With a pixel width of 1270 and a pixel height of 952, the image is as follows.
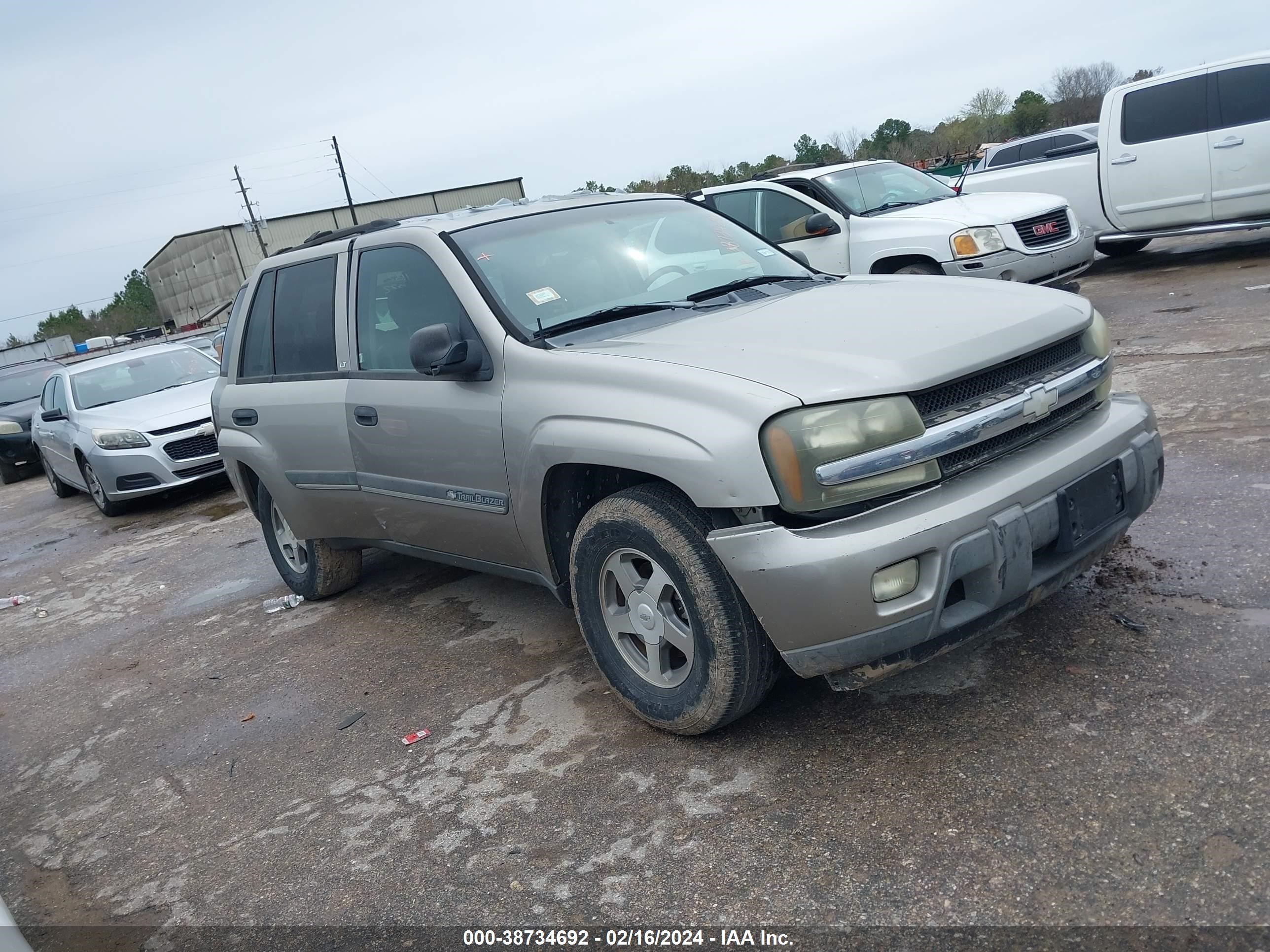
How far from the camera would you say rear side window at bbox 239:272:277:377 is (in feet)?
17.0

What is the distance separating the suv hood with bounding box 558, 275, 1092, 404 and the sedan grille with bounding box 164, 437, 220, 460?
7377 millimetres

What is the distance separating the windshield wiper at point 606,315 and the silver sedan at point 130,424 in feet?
21.5

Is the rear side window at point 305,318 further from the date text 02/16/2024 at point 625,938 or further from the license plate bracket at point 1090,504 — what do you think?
the license plate bracket at point 1090,504

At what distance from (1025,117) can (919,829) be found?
50.6m

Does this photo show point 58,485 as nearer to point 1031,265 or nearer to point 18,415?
point 18,415

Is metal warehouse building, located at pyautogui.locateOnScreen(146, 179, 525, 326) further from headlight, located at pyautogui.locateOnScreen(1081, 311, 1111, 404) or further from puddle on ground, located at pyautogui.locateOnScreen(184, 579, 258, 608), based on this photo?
headlight, located at pyautogui.locateOnScreen(1081, 311, 1111, 404)

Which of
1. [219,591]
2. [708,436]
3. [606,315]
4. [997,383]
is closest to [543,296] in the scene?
[606,315]

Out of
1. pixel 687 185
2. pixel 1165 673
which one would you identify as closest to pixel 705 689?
pixel 1165 673

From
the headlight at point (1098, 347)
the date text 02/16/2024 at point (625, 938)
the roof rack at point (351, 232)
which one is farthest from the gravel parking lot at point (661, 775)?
the roof rack at point (351, 232)

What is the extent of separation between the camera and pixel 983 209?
8.84 meters

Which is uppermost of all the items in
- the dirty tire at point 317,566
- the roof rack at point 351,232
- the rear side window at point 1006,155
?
the roof rack at point 351,232

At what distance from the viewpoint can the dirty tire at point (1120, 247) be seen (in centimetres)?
1202

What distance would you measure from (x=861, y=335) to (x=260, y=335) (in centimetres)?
336

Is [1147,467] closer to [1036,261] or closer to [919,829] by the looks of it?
[919,829]
